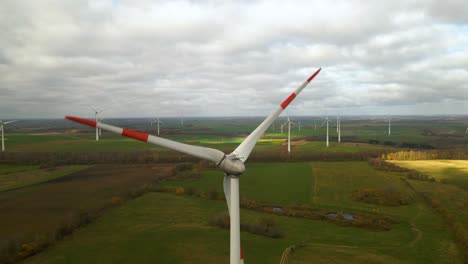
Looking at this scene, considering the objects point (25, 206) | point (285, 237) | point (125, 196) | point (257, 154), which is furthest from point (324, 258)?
point (257, 154)

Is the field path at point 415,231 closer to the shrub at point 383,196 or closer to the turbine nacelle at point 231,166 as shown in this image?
the shrub at point 383,196

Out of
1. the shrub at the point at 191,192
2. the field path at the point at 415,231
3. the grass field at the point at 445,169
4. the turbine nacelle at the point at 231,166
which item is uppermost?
the turbine nacelle at the point at 231,166

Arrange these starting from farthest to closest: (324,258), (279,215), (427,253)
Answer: (279,215) < (427,253) < (324,258)

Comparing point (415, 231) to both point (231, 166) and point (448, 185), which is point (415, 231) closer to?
point (448, 185)

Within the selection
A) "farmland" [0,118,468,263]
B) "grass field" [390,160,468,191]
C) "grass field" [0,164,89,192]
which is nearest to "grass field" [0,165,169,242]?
"farmland" [0,118,468,263]

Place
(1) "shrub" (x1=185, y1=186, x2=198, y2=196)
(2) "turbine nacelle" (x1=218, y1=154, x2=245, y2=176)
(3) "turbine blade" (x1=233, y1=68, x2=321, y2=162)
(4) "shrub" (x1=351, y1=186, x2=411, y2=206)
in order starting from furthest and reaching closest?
(1) "shrub" (x1=185, y1=186, x2=198, y2=196) < (4) "shrub" (x1=351, y1=186, x2=411, y2=206) < (3) "turbine blade" (x1=233, y1=68, x2=321, y2=162) < (2) "turbine nacelle" (x1=218, y1=154, x2=245, y2=176)

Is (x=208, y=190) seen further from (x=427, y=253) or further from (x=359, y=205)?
(x=427, y=253)

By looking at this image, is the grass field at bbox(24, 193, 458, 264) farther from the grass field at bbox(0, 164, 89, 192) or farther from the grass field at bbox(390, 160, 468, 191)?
the grass field at bbox(0, 164, 89, 192)

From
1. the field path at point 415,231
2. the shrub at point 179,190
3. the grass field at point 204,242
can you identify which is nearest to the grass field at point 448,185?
the field path at point 415,231
